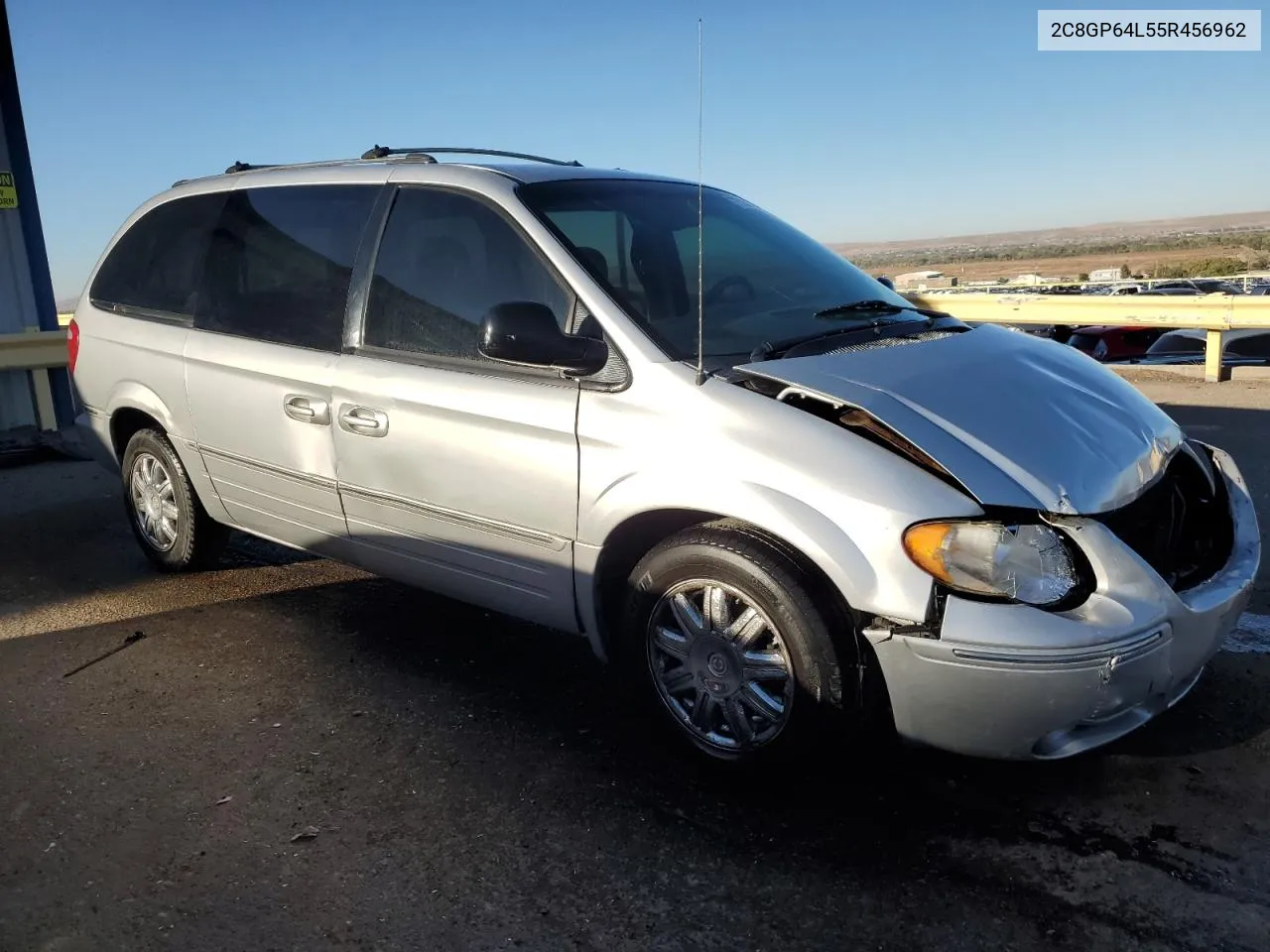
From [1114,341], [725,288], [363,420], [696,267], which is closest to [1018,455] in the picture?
[725,288]

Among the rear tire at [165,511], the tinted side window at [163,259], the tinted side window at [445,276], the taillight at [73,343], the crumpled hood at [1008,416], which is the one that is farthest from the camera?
the taillight at [73,343]

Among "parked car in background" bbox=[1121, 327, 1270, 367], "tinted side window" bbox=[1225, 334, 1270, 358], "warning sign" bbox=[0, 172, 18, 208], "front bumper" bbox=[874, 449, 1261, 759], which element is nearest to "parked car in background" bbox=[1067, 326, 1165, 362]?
"parked car in background" bbox=[1121, 327, 1270, 367]

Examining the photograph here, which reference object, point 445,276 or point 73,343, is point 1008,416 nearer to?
point 445,276

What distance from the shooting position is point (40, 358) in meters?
8.62

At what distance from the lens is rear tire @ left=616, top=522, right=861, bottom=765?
2.77m

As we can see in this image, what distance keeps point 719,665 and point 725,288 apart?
1.37 metres

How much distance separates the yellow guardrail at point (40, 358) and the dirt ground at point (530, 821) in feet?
17.0

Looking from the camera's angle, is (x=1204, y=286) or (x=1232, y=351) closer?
(x=1232, y=351)

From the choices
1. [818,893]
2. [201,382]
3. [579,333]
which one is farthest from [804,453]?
[201,382]

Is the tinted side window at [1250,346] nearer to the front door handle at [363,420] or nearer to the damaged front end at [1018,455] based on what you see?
the damaged front end at [1018,455]

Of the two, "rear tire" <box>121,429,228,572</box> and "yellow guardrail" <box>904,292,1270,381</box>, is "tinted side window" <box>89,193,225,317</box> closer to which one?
"rear tire" <box>121,429,228,572</box>

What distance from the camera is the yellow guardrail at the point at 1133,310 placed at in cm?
985

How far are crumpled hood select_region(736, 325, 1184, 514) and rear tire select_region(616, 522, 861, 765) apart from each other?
48 centimetres

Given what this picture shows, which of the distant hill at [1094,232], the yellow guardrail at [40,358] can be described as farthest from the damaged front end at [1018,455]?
the distant hill at [1094,232]
